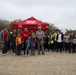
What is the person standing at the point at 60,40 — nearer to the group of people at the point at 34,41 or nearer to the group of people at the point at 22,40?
the group of people at the point at 34,41

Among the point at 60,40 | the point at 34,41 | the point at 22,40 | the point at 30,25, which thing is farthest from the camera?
the point at 30,25

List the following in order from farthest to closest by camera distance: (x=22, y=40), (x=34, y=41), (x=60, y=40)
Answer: (x=60, y=40) → (x=22, y=40) → (x=34, y=41)

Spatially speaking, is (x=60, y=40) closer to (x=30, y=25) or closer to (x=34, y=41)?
(x=34, y=41)

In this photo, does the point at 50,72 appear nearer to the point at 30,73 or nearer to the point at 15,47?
the point at 30,73

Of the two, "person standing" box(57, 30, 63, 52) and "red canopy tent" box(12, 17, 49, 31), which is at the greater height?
"red canopy tent" box(12, 17, 49, 31)

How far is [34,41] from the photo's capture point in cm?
1678

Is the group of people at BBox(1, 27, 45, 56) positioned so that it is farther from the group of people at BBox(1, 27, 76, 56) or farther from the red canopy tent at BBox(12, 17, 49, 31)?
the red canopy tent at BBox(12, 17, 49, 31)

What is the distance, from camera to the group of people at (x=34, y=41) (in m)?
16.7

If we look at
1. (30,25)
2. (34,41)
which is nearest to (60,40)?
(34,41)

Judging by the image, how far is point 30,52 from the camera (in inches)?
712

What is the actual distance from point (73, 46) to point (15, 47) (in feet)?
15.0

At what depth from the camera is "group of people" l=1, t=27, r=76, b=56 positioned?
1672 centimetres

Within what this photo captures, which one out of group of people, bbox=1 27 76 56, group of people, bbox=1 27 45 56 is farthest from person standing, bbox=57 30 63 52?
group of people, bbox=1 27 45 56

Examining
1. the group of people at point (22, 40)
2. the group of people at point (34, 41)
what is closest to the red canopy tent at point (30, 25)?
the group of people at point (34, 41)
